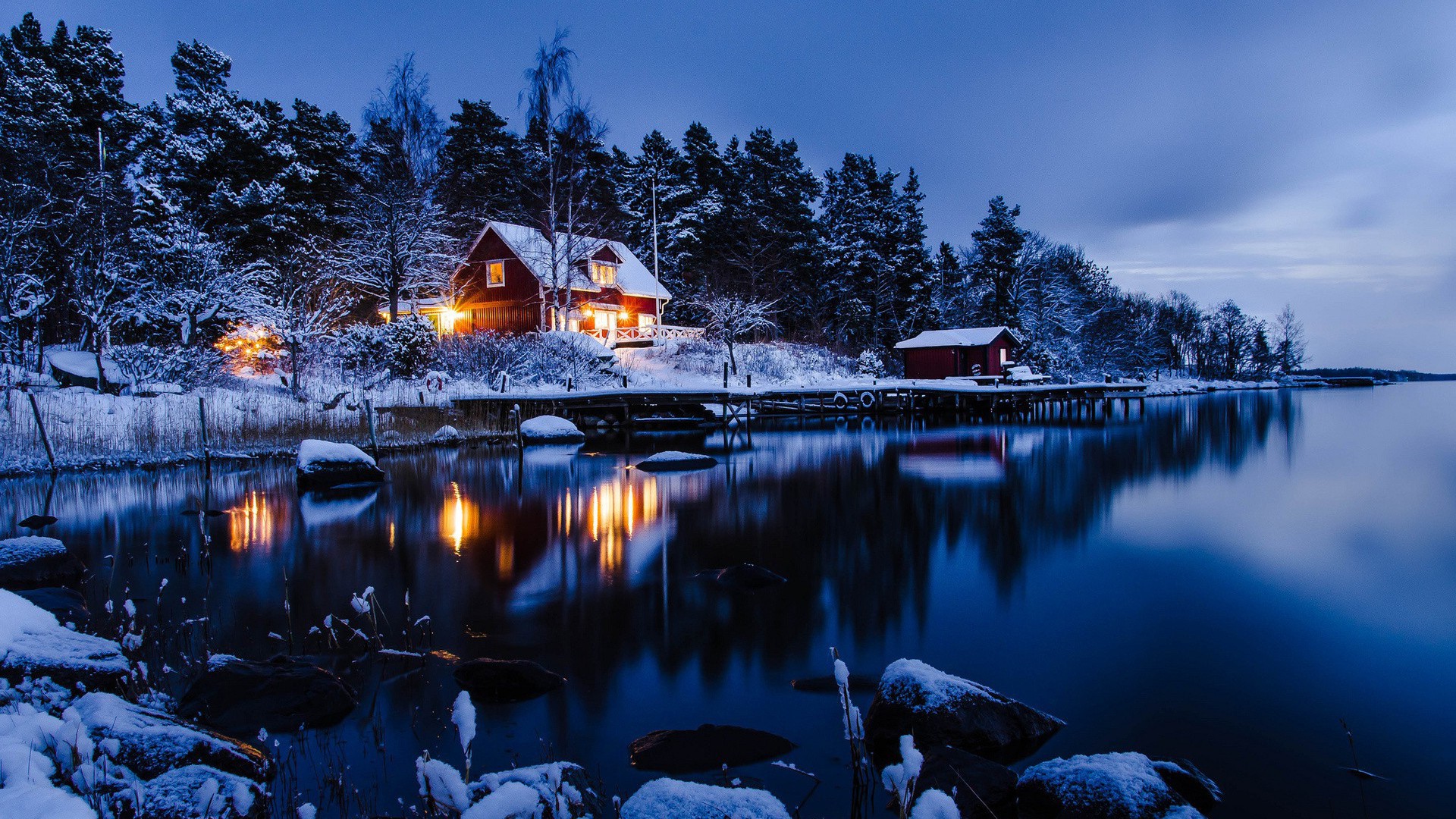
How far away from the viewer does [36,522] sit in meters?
14.8

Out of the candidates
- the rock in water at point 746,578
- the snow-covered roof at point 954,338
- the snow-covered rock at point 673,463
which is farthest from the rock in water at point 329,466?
the snow-covered roof at point 954,338

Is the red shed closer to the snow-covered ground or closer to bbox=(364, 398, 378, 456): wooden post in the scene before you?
the snow-covered ground

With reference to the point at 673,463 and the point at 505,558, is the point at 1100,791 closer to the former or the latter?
the point at 505,558

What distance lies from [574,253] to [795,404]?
14.7m

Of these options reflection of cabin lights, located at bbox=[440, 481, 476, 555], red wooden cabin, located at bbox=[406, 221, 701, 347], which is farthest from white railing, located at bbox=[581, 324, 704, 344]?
reflection of cabin lights, located at bbox=[440, 481, 476, 555]

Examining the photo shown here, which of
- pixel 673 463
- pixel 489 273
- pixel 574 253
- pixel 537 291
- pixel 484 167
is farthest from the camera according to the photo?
pixel 484 167

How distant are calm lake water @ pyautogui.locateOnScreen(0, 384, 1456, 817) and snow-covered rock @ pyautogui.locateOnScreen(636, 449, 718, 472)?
1014mm

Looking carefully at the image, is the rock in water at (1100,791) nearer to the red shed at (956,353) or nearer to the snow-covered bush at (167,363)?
the snow-covered bush at (167,363)

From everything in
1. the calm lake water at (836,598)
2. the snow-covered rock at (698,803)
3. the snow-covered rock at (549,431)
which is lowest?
the calm lake water at (836,598)

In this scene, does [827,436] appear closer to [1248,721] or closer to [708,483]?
[708,483]

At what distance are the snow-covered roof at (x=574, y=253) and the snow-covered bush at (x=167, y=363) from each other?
16.2 m

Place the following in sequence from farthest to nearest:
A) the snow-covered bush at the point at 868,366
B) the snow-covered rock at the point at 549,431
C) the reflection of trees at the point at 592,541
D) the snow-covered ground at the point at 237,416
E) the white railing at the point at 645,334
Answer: the snow-covered bush at the point at 868,366 → the white railing at the point at 645,334 → the snow-covered rock at the point at 549,431 → the snow-covered ground at the point at 237,416 → the reflection of trees at the point at 592,541

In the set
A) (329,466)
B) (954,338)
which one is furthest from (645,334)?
(329,466)

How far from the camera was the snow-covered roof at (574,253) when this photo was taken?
145ft
